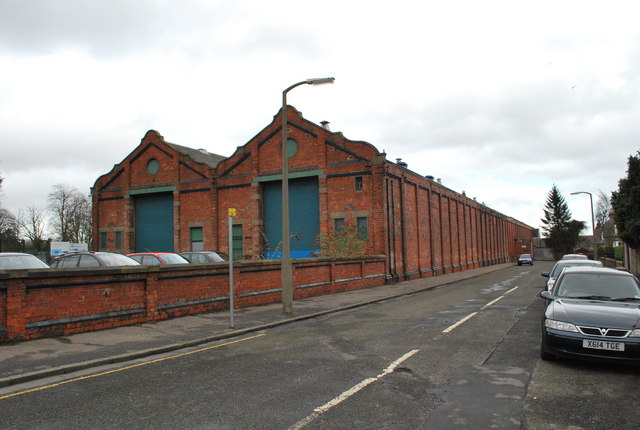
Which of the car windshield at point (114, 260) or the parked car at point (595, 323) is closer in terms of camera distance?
the parked car at point (595, 323)

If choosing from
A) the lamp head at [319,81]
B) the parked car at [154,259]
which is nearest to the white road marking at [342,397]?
the lamp head at [319,81]

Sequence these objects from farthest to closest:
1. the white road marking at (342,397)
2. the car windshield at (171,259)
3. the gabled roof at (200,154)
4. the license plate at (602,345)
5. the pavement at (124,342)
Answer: the gabled roof at (200,154) → the car windshield at (171,259) → the pavement at (124,342) → the license plate at (602,345) → the white road marking at (342,397)

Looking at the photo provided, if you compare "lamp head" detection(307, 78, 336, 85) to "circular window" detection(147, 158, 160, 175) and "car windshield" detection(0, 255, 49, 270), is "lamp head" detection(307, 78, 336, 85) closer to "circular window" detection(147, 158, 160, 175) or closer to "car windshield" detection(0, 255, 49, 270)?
"car windshield" detection(0, 255, 49, 270)

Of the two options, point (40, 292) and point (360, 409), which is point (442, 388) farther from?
point (40, 292)

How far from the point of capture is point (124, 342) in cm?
910

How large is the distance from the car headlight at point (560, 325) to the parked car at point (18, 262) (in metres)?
11.2

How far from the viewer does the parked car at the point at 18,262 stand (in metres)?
11.4

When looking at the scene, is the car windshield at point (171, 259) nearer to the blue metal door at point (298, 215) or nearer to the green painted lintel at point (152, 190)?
the blue metal door at point (298, 215)

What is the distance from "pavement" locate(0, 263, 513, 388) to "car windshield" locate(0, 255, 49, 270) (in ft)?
10.4

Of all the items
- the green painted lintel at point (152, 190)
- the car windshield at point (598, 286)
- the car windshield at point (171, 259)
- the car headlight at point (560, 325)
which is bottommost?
the car headlight at point (560, 325)

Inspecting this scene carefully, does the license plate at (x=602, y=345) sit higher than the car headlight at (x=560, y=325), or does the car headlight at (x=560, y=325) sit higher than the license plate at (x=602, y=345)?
the car headlight at (x=560, y=325)

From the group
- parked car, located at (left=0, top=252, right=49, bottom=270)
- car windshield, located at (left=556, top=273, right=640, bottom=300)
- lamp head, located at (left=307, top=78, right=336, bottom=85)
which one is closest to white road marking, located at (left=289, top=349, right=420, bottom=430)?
car windshield, located at (left=556, top=273, right=640, bottom=300)

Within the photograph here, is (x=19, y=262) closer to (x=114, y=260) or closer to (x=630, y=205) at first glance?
(x=114, y=260)

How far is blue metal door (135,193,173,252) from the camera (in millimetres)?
34594
